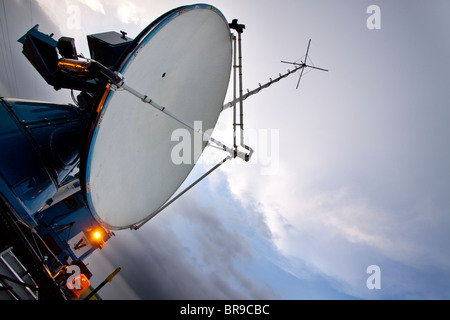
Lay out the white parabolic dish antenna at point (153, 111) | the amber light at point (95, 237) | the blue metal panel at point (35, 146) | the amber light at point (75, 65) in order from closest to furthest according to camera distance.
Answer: the amber light at point (75, 65), the white parabolic dish antenna at point (153, 111), the blue metal panel at point (35, 146), the amber light at point (95, 237)

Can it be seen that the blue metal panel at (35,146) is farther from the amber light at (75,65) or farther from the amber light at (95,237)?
the amber light at (95,237)

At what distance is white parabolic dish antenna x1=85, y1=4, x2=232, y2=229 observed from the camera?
11.2ft

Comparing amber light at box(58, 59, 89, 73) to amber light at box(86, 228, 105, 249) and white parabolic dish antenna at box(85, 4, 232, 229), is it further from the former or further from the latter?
amber light at box(86, 228, 105, 249)

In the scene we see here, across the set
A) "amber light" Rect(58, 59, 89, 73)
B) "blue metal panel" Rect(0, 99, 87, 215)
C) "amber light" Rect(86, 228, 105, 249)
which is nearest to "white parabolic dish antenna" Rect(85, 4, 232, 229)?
"amber light" Rect(58, 59, 89, 73)

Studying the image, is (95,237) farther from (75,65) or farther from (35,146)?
(75,65)

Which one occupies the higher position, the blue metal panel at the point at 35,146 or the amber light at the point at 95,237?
the blue metal panel at the point at 35,146

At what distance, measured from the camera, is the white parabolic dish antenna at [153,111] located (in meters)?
3.42

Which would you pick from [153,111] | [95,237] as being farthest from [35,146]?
[95,237]

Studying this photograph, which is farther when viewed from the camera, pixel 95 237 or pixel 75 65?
pixel 95 237

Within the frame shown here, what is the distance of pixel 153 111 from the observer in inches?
194

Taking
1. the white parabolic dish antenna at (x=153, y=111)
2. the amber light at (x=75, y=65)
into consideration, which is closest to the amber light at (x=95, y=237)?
the white parabolic dish antenna at (x=153, y=111)
